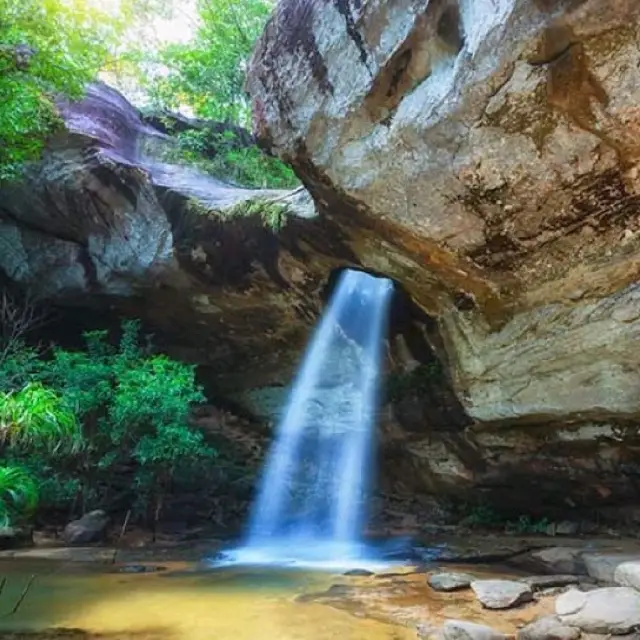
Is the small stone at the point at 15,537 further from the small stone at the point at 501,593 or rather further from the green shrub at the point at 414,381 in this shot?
the small stone at the point at 501,593

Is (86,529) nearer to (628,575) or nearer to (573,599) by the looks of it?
(573,599)

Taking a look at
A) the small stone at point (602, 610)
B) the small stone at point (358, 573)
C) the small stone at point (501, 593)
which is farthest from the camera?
the small stone at point (358, 573)

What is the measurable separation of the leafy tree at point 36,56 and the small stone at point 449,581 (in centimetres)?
695

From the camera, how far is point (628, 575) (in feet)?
15.7

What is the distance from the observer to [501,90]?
15.4 feet

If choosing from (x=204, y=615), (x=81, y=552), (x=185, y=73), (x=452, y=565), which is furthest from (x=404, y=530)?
(x=185, y=73)

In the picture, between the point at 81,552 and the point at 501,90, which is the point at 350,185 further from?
the point at 81,552

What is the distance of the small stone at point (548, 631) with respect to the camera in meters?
3.90

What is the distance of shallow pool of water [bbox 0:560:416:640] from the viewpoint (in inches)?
162

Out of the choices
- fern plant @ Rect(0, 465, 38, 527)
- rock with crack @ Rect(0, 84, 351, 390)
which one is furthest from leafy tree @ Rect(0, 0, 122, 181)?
fern plant @ Rect(0, 465, 38, 527)

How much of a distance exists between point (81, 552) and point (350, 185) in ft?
18.5

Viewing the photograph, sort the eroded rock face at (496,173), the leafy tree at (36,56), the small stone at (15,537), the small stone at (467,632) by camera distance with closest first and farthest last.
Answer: the small stone at (467,632) < the eroded rock face at (496,173) < the leafy tree at (36,56) < the small stone at (15,537)

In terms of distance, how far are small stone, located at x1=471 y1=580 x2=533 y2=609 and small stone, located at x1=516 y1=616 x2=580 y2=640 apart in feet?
2.54

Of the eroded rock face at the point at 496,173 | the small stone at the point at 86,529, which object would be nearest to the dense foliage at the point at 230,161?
the eroded rock face at the point at 496,173
